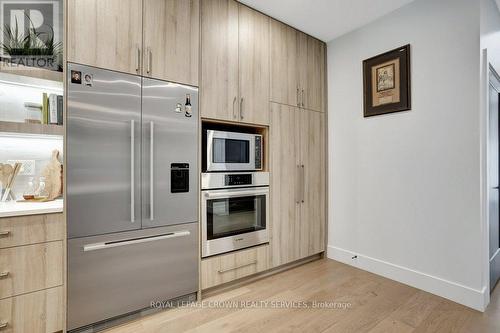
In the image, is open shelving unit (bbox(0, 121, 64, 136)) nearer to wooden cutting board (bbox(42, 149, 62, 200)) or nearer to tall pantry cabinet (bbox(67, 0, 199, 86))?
wooden cutting board (bbox(42, 149, 62, 200))

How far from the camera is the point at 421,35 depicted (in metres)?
2.28

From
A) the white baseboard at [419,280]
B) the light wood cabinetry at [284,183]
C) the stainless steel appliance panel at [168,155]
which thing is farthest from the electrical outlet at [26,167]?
the white baseboard at [419,280]

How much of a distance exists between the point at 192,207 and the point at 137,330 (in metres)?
0.93

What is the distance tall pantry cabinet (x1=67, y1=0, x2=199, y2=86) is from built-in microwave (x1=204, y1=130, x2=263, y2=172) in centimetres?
51

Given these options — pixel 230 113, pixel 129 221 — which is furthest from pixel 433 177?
pixel 129 221

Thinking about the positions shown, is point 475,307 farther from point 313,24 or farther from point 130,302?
point 313,24

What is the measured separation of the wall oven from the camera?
84.0 inches

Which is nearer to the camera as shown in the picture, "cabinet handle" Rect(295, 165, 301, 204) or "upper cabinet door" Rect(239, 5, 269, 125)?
"upper cabinet door" Rect(239, 5, 269, 125)

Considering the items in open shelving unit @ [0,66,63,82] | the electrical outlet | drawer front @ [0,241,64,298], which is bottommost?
drawer front @ [0,241,64,298]

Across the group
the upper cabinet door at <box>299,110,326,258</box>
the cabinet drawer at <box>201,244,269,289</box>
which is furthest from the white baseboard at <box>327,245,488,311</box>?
the cabinet drawer at <box>201,244,269,289</box>

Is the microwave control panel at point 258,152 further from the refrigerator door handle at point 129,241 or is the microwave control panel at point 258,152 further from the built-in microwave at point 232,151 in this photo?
the refrigerator door handle at point 129,241

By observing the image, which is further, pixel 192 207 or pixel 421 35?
pixel 421 35

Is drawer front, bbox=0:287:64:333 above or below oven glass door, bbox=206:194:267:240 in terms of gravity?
below

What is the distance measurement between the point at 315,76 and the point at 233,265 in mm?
2342
